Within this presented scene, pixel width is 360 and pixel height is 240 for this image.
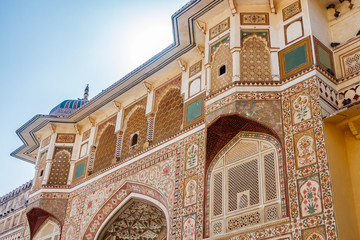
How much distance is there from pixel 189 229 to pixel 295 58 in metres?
3.73

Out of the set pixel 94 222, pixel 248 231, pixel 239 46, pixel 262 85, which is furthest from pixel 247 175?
pixel 94 222

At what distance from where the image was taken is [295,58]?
8445 millimetres

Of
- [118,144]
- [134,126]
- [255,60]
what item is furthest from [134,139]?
[255,60]

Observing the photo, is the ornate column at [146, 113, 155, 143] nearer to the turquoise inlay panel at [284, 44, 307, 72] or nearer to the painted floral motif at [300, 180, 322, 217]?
the turquoise inlay panel at [284, 44, 307, 72]

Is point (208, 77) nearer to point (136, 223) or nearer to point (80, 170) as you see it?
point (136, 223)

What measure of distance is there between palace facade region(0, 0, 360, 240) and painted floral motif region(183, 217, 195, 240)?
0.09ft

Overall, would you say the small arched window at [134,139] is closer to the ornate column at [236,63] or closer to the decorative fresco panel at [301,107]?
the ornate column at [236,63]

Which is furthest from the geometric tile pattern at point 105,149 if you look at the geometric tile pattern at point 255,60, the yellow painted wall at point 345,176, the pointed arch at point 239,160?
the yellow painted wall at point 345,176

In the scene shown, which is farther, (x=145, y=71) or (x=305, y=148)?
(x=145, y=71)

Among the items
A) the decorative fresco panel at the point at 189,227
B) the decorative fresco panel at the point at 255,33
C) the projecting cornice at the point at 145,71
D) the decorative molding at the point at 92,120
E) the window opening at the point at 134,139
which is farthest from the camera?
the decorative molding at the point at 92,120

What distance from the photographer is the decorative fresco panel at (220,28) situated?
974cm

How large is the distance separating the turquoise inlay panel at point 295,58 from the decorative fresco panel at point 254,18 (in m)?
1.12

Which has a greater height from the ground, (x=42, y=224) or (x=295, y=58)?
(x=295, y=58)

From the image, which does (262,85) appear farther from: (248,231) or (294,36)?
(248,231)
